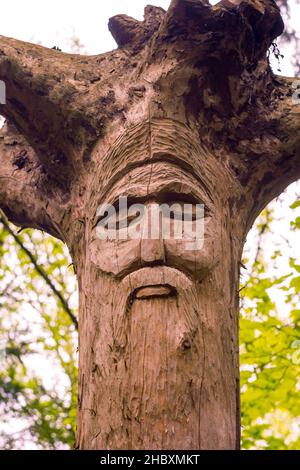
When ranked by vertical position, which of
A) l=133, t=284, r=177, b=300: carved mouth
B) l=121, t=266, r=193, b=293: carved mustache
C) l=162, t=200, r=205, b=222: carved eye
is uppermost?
l=162, t=200, r=205, b=222: carved eye

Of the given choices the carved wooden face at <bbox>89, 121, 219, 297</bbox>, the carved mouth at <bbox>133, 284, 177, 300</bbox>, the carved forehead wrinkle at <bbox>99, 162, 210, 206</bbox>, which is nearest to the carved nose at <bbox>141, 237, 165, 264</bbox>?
the carved wooden face at <bbox>89, 121, 219, 297</bbox>

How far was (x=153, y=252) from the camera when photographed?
2572mm

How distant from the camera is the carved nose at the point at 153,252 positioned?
8.43 ft

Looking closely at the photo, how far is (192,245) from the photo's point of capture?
2.62 metres

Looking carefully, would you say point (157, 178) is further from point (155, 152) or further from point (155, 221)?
point (155, 221)

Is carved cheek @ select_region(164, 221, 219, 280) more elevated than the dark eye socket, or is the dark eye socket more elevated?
the dark eye socket

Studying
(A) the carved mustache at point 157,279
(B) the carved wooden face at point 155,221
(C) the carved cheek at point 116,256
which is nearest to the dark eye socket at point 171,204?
(B) the carved wooden face at point 155,221

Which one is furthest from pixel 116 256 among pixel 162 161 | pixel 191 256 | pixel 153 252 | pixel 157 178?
pixel 162 161

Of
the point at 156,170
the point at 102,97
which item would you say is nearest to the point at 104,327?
the point at 156,170

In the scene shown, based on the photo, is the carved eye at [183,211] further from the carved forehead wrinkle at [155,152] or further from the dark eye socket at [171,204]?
the carved forehead wrinkle at [155,152]

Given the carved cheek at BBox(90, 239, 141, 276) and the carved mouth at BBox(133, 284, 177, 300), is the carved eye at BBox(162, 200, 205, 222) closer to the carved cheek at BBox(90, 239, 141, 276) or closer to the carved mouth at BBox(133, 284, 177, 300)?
the carved cheek at BBox(90, 239, 141, 276)

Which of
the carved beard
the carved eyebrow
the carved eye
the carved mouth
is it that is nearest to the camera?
the carved beard

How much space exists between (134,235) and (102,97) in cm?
87

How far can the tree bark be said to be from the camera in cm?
234
